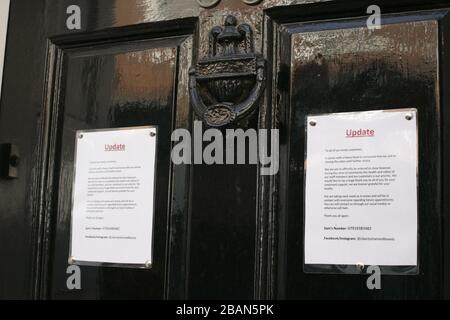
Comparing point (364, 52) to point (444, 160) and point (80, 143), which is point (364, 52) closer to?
point (444, 160)

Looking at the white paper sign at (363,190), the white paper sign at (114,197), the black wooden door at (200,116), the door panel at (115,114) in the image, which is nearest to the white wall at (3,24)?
the black wooden door at (200,116)

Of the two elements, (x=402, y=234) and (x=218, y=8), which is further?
(x=218, y=8)

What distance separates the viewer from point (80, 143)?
2.01m

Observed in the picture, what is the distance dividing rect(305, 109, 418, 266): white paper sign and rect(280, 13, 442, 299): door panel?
0.03 metres

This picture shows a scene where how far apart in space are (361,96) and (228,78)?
1.15ft

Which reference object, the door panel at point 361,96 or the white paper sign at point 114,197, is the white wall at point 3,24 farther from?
the door panel at point 361,96

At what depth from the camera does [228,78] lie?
70.5 inches

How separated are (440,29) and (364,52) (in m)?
0.19

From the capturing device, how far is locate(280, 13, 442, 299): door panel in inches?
63.0

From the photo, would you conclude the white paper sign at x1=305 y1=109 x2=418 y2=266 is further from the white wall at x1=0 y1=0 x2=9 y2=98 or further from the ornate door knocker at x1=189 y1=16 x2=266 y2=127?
the white wall at x1=0 y1=0 x2=9 y2=98

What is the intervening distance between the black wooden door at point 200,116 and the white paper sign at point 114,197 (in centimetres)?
3
